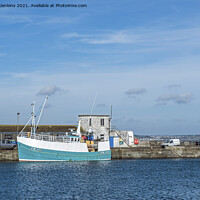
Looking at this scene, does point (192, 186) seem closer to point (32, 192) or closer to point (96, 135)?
point (32, 192)

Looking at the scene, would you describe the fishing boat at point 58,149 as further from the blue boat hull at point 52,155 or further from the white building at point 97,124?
the white building at point 97,124

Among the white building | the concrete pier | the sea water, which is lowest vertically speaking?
the sea water

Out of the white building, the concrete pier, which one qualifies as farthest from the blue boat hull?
the white building

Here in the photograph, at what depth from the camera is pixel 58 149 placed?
249ft

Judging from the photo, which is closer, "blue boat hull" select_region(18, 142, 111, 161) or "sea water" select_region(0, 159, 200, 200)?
"sea water" select_region(0, 159, 200, 200)

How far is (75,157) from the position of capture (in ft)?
254

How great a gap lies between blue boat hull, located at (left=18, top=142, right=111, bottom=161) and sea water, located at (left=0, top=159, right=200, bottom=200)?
1493 mm

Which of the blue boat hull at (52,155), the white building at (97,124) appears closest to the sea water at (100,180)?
the blue boat hull at (52,155)

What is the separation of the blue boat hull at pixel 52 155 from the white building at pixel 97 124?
19192 mm

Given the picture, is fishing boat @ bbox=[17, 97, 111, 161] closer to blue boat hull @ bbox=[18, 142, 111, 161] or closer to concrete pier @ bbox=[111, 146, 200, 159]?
blue boat hull @ bbox=[18, 142, 111, 161]

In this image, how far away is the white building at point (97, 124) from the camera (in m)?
98.6

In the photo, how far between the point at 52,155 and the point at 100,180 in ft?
73.3

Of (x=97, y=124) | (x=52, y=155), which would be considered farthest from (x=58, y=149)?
(x=97, y=124)

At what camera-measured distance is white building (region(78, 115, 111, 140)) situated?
324ft
